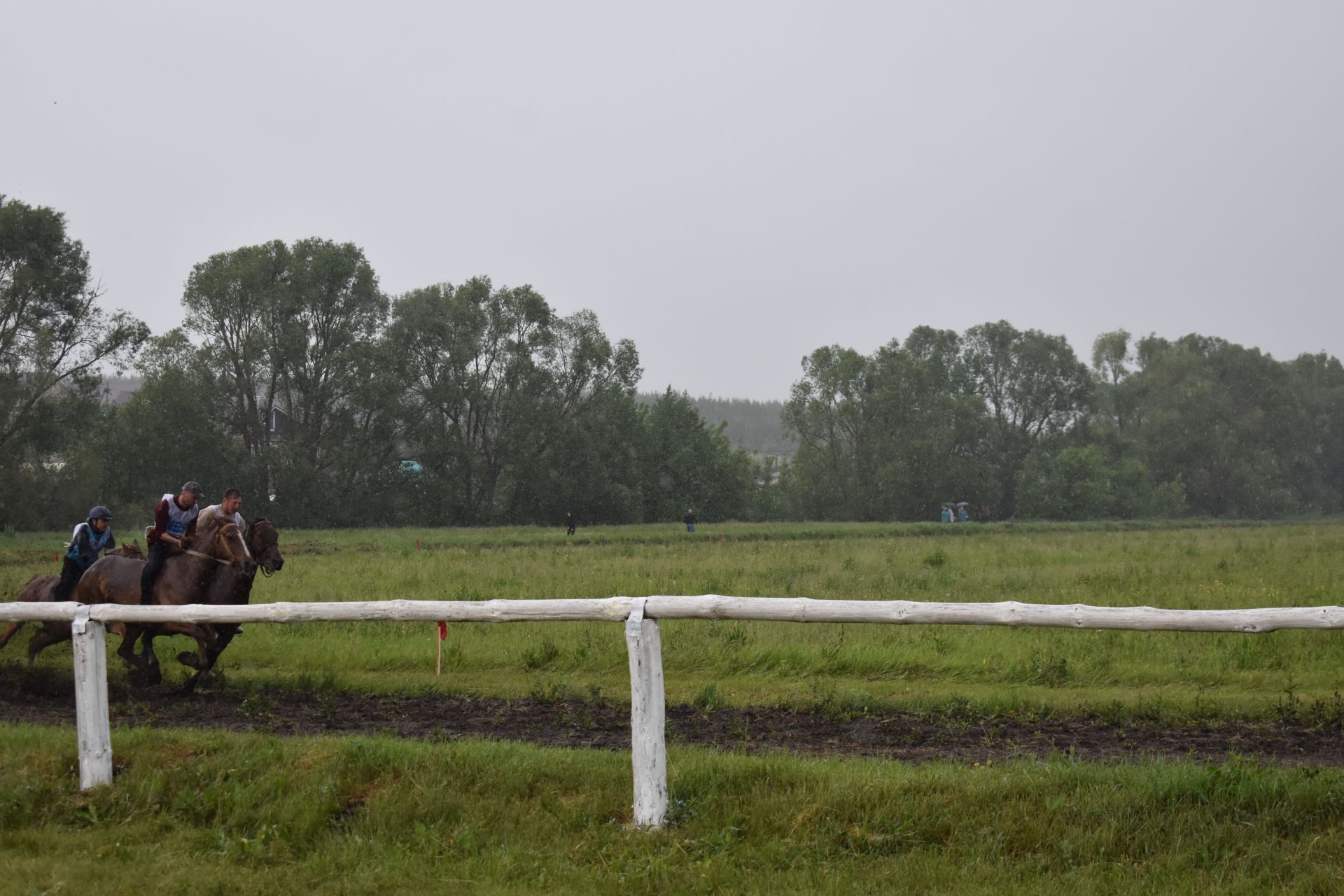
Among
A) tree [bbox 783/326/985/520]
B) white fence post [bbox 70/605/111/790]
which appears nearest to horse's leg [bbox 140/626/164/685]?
white fence post [bbox 70/605/111/790]

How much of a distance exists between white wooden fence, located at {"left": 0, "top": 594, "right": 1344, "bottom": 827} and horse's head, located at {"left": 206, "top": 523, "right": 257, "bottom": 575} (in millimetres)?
4573

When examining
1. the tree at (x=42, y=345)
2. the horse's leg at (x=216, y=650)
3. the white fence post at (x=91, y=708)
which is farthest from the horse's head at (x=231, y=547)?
the tree at (x=42, y=345)

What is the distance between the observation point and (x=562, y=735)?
27.2 ft

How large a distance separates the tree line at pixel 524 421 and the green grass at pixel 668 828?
4543cm

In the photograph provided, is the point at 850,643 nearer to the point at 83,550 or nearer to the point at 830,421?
the point at 83,550

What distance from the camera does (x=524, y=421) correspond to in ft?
210

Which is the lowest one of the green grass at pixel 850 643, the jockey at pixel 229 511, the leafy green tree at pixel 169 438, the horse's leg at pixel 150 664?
the green grass at pixel 850 643

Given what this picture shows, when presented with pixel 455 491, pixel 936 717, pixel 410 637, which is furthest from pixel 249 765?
pixel 455 491

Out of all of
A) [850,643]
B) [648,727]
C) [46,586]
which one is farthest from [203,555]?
[648,727]

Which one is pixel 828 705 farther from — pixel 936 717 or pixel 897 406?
pixel 897 406

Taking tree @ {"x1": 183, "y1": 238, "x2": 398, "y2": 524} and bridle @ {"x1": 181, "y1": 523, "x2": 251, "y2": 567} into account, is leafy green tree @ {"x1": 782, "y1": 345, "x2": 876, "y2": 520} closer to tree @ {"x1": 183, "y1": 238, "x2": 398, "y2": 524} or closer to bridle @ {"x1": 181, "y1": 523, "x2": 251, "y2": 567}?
tree @ {"x1": 183, "y1": 238, "x2": 398, "y2": 524}

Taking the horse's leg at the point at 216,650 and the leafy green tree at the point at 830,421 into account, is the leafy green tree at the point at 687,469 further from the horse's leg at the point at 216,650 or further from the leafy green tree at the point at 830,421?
the horse's leg at the point at 216,650

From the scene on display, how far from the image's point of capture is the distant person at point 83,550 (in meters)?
12.2

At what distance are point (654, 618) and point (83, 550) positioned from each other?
9.39 meters
